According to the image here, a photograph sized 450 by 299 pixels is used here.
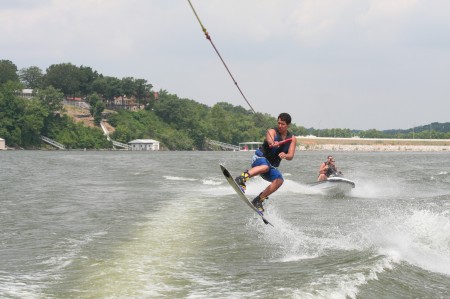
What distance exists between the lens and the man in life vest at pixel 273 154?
13148 millimetres

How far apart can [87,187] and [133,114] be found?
145618 millimetres

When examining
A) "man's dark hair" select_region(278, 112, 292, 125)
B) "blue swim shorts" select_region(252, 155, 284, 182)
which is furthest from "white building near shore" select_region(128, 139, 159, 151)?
"man's dark hair" select_region(278, 112, 292, 125)

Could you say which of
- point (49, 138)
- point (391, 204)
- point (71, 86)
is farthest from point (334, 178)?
point (71, 86)

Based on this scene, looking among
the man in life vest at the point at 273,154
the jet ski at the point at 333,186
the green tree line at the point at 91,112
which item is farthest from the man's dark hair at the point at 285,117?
the green tree line at the point at 91,112

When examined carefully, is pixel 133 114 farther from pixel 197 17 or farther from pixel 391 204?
pixel 197 17

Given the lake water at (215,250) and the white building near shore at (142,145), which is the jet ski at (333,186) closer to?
the lake water at (215,250)

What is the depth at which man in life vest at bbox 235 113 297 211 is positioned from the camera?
13.1m

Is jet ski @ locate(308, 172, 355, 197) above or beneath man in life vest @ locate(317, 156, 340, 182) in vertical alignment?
beneath

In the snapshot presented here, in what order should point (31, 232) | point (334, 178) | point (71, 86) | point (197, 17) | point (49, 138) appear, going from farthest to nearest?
1. point (71, 86)
2. point (49, 138)
3. point (334, 178)
4. point (31, 232)
5. point (197, 17)

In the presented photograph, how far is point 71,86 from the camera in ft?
551

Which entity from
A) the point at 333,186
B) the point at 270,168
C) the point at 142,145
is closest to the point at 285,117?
the point at 270,168

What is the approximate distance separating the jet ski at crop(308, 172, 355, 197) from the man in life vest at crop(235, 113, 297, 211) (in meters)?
14.8

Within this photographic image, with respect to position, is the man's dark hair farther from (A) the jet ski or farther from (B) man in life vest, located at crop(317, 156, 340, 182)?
(B) man in life vest, located at crop(317, 156, 340, 182)

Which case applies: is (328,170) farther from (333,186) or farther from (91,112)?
(91,112)
